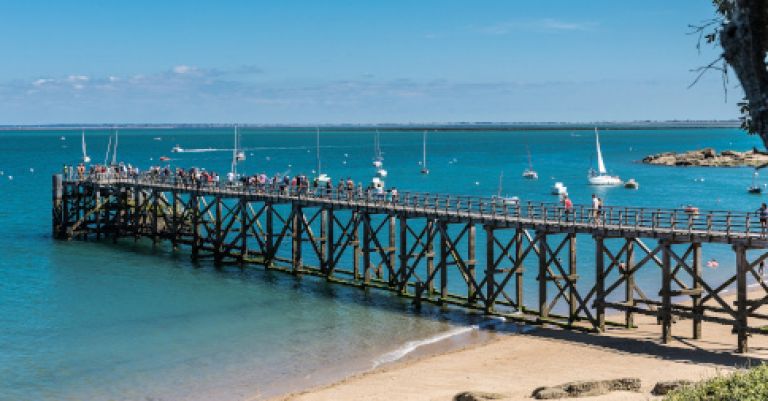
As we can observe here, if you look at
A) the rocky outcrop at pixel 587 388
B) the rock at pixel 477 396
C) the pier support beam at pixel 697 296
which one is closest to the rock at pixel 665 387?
the rocky outcrop at pixel 587 388

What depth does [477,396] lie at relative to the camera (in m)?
22.1

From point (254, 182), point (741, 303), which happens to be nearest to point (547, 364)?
point (741, 303)

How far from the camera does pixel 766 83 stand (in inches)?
339

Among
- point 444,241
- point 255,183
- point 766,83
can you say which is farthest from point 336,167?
point 766,83

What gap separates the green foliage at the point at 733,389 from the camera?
14031mm

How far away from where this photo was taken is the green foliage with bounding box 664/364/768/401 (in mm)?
14031

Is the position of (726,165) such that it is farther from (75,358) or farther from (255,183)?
(75,358)

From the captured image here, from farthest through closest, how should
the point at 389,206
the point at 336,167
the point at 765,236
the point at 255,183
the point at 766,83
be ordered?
1. the point at 336,167
2. the point at 255,183
3. the point at 389,206
4. the point at 765,236
5. the point at 766,83

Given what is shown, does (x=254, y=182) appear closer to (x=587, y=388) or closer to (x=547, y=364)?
(x=547, y=364)

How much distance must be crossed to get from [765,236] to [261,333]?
1711 centimetres

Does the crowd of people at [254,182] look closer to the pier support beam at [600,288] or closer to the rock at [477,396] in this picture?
the pier support beam at [600,288]

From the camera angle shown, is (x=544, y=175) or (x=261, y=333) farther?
(x=544, y=175)

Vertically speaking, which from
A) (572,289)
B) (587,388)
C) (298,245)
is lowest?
(587,388)

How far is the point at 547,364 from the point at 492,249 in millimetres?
7683
